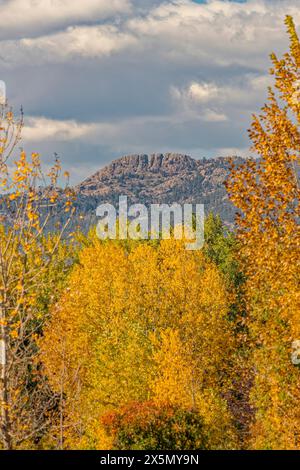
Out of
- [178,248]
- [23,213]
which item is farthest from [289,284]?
[178,248]

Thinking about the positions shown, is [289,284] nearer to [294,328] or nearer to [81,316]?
[294,328]

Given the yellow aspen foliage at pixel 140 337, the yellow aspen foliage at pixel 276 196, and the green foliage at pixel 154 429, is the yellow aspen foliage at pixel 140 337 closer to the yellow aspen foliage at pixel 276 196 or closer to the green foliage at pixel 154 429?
the green foliage at pixel 154 429

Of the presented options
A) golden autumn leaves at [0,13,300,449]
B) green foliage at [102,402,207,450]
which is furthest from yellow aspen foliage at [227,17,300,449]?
green foliage at [102,402,207,450]

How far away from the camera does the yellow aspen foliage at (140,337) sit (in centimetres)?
4666

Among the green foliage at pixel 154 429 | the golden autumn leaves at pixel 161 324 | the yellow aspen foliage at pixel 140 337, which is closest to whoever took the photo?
the golden autumn leaves at pixel 161 324

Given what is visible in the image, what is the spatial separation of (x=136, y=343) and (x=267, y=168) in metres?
29.0

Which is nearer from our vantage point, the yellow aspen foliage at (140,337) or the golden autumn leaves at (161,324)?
the golden autumn leaves at (161,324)

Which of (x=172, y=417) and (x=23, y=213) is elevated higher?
(x=23, y=213)

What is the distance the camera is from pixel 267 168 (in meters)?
25.3

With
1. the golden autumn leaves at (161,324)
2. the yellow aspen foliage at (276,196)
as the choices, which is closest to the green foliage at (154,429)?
the golden autumn leaves at (161,324)

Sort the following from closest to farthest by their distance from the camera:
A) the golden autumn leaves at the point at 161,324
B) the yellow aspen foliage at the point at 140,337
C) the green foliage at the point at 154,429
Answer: the golden autumn leaves at the point at 161,324 → the green foliage at the point at 154,429 → the yellow aspen foliage at the point at 140,337

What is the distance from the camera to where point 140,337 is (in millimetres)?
53438

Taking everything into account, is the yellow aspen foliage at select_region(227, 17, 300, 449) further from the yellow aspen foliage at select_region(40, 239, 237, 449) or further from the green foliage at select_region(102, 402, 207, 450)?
the yellow aspen foliage at select_region(40, 239, 237, 449)
